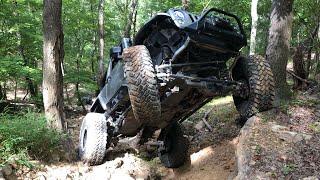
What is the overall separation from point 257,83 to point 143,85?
202cm

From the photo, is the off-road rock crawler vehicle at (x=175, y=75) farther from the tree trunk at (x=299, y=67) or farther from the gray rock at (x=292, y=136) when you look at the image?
the tree trunk at (x=299, y=67)

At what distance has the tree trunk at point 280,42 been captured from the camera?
6.36 m

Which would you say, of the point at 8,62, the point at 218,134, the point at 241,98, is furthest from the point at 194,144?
the point at 8,62

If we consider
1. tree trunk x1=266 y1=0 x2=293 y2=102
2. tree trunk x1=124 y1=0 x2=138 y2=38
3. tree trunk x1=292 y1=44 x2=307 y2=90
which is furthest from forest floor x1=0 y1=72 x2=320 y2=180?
tree trunk x1=124 y1=0 x2=138 y2=38

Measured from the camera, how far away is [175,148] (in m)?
7.12

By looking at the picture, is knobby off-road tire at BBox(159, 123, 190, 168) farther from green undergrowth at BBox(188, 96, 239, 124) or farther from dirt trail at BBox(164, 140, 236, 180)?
green undergrowth at BBox(188, 96, 239, 124)

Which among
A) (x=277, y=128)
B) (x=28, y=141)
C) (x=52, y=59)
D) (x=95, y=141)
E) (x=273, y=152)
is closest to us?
(x=273, y=152)

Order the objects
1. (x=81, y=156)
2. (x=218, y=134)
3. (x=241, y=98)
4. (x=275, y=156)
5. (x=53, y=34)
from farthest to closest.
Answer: (x=218, y=134) → (x=81, y=156) → (x=53, y=34) → (x=241, y=98) → (x=275, y=156)

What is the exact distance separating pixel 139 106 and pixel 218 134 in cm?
345

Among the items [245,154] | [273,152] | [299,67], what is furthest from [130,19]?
[273,152]

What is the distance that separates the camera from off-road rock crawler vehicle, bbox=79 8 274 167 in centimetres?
438

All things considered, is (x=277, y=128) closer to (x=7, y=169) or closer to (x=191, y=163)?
(x=191, y=163)

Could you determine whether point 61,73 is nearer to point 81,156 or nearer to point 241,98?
→ point 81,156

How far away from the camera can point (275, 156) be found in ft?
13.6
